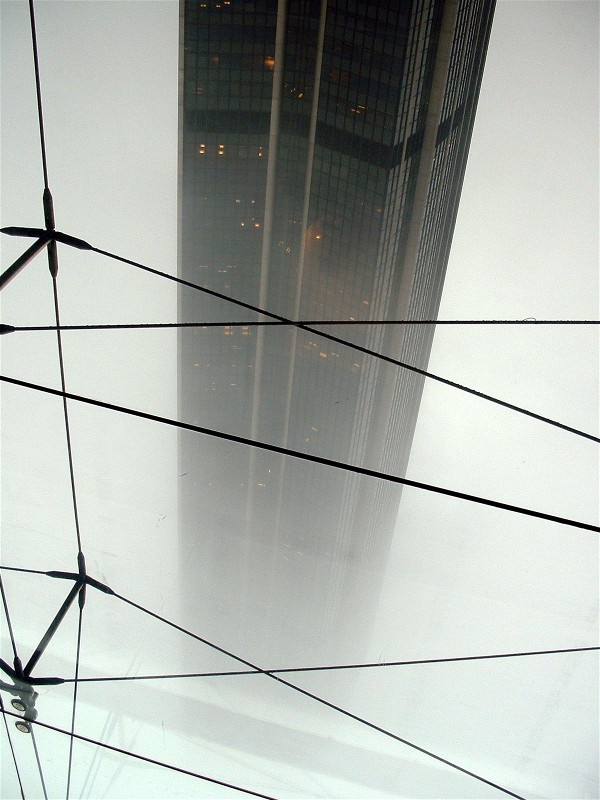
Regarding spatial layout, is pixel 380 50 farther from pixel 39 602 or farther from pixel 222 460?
pixel 39 602

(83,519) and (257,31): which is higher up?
(257,31)

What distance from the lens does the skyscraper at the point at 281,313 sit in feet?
14.1

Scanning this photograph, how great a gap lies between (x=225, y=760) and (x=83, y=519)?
2201 millimetres

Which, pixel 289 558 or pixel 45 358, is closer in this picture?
pixel 45 358

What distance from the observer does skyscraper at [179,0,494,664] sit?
170 inches

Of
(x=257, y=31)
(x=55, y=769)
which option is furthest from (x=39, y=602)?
(x=257, y=31)

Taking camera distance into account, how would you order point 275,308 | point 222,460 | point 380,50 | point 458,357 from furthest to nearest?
point 380,50 → point 222,460 → point 275,308 → point 458,357

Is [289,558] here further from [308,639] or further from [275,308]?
[275,308]

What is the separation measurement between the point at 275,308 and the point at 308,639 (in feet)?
8.71

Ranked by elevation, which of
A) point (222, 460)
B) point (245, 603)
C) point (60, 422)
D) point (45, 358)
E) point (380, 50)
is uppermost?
point (380, 50)

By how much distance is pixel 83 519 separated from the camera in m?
4.47

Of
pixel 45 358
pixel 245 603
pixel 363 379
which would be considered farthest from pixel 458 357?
pixel 45 358

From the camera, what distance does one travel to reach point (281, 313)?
444cm

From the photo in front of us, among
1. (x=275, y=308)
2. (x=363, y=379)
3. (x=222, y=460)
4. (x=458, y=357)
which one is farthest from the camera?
(x=363, y=379)
